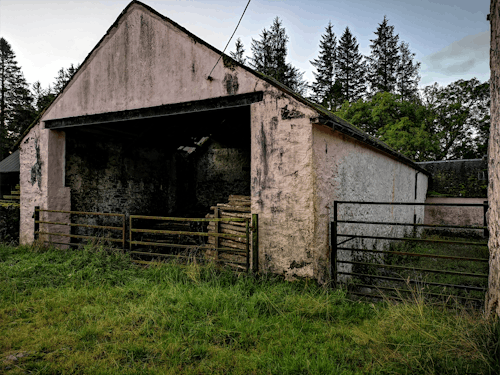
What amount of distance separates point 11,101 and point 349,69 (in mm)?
32998

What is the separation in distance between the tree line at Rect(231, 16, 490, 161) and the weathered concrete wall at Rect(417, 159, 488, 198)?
3.92m

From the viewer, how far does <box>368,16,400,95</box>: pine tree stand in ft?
98.8

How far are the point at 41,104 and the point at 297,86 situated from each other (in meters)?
25.2

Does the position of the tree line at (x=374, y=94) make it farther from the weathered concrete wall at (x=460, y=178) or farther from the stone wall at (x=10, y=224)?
the stone wall at (x=10, y=224)

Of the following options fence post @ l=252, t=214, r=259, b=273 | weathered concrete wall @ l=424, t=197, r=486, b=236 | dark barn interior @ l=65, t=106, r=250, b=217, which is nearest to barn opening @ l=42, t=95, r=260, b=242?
dark barn interior @ l=65, t=106, r=250, b=217

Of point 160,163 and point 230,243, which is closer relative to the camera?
point 230,243

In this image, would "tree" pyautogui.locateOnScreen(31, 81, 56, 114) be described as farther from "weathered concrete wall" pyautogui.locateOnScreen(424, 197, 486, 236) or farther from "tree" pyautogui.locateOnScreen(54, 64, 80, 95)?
"weathered concrete wall" pyautogui.locateOnScreen(424, 197, 486, 236)

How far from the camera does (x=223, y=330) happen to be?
362 cm

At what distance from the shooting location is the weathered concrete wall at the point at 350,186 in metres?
5.34

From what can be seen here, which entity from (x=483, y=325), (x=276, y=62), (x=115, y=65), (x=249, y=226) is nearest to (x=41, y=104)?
(x=276, y=62)

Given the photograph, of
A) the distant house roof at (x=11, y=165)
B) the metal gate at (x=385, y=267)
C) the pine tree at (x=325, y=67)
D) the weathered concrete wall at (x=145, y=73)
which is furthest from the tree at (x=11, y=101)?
the metal gate at (x=385, y=267)

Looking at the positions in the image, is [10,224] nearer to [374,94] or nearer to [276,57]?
[276,57]

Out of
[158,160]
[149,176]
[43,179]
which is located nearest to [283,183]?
[43,179]

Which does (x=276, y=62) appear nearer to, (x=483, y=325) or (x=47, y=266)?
(x=47, y=266)
